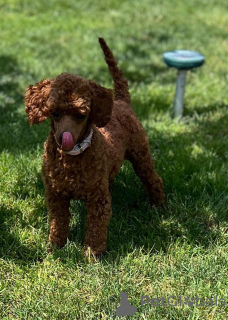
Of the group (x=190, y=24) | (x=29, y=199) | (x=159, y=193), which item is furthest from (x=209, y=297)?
(x=190, y=24)

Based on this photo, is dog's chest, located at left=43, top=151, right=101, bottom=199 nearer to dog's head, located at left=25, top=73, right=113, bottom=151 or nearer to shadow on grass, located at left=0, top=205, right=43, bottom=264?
dog's head, located at left=25, top=73, right=113, bottom=151

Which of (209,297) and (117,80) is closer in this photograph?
(209,297)

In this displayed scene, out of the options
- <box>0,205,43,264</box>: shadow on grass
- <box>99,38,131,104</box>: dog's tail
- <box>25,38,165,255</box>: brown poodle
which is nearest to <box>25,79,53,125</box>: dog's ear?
<box>25,38,165,255</box>: brown poodle

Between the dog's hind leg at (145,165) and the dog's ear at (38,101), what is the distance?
98 centimetres

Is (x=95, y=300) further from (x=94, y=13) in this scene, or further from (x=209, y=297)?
(x=94, y=13)

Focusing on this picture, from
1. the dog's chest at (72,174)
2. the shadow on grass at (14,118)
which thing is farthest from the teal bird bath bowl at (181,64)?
the dog's chest at (72,174)

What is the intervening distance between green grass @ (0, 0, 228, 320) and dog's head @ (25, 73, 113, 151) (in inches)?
36.6

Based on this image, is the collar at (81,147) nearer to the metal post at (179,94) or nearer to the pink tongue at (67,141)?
the pink tongue at (67,141)

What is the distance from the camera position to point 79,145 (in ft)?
9.00

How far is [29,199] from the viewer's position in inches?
145

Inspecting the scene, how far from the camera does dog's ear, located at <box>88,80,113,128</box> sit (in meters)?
2.74

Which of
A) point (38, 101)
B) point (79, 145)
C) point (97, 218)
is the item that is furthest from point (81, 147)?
point (97, 218)

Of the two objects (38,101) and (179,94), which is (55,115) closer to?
(38,101)

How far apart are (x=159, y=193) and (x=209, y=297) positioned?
1.16 metres
